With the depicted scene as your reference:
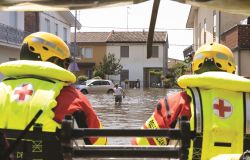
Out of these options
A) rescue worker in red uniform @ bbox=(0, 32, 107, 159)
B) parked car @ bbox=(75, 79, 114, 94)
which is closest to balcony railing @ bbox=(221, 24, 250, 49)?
rescue worker in red uniform @ bbox=(0, 32, 107, 159)

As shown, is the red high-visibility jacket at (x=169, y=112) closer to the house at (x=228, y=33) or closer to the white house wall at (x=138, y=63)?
the house at (x=228, y=33)

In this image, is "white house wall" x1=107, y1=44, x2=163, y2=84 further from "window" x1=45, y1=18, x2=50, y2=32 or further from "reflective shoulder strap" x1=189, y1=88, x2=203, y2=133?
"reflective shoulder strap" x1=189, y1=88, x2=203, y2=133

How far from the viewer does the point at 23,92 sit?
3.02 metres

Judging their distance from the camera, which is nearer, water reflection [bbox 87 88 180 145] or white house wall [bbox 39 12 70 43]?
water reflection [bbox 87 88 180 145]

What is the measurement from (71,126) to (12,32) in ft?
103

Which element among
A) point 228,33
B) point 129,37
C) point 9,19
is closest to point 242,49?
point 228,33

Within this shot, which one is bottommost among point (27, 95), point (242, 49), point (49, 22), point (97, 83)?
point (97, 83)

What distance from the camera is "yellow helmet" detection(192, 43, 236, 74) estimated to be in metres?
3.26

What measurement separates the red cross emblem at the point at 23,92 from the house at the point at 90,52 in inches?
2464

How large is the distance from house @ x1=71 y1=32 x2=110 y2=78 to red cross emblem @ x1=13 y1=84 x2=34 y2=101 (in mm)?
62597

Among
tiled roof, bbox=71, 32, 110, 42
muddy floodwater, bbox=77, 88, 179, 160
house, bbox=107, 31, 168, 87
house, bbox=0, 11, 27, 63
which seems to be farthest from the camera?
tiled roof, bbox=71, 32, 110, 42

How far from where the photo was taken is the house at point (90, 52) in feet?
217

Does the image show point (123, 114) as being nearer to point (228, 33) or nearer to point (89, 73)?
point (228, 33)

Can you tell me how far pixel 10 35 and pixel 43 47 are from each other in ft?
98.7
